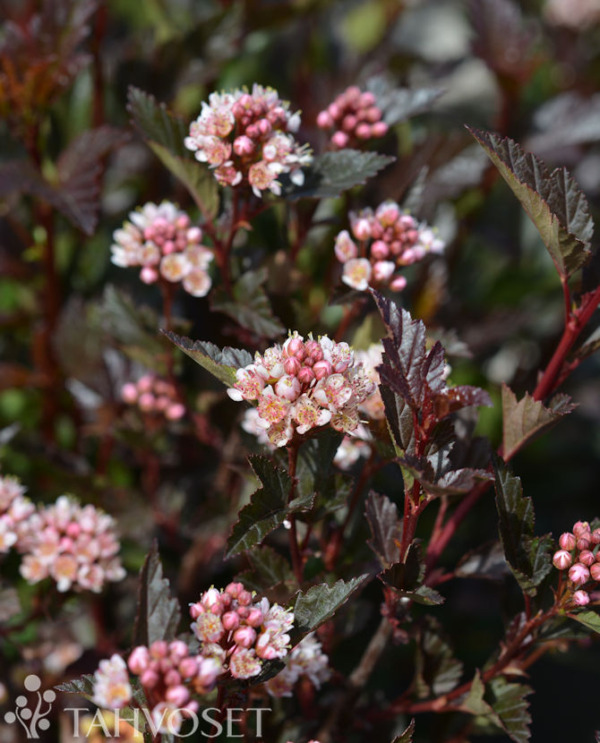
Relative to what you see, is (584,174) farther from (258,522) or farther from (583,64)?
(258,522)

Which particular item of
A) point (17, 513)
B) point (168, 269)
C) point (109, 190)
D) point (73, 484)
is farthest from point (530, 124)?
point (17, 513)

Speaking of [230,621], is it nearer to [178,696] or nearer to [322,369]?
[178,696]

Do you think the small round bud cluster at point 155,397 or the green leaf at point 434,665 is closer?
the green leaf at point 434,665

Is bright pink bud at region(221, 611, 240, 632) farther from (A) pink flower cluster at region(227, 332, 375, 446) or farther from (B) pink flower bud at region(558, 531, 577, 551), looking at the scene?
(B) pink flower bud at region(558, 531, 577, 551)

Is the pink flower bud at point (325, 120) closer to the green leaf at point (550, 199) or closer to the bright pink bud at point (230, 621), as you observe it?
the green leaf at point (550, 199)

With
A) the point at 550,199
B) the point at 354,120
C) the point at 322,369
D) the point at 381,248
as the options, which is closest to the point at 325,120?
the point at 354,120

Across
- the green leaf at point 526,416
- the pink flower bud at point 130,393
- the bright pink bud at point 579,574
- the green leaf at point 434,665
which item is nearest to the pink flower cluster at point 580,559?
the bright pink bud at point 579,574
